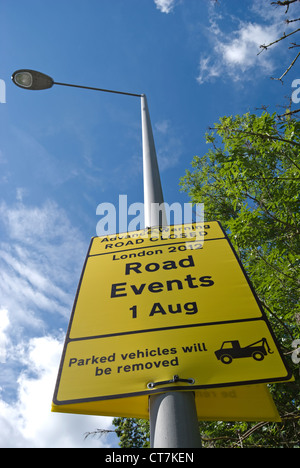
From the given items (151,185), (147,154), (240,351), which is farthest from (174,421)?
(147,154)

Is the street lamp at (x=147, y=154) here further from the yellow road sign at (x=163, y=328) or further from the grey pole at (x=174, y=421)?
the grey pole at (x=174, y=421)

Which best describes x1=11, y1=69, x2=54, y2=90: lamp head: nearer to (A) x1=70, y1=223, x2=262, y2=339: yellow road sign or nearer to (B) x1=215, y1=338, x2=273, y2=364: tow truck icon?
(A) x1=70, y1=223, x2=262, y2=339: yellow road sign

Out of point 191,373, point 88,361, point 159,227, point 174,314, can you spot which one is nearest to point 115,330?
point 88,361

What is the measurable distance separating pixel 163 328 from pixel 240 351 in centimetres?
46

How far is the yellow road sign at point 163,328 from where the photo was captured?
5.33ft

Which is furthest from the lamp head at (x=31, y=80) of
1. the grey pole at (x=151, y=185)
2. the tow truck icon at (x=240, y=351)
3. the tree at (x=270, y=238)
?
the tow truck icon at (x=240, y=351)

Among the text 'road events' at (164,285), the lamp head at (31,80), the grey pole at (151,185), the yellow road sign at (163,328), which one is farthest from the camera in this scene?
the lamp head at (31,80)

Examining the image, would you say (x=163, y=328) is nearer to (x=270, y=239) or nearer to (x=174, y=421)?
(x=174, y=421)

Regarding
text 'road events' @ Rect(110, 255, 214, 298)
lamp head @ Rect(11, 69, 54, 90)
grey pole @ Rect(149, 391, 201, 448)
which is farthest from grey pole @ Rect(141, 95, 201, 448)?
lamp head @ Rect(11, 69, 54, 90)

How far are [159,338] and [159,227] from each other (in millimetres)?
1188

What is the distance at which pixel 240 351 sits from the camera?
171cm

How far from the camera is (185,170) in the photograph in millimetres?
9148

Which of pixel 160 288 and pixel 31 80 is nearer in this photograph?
pixel 160 288

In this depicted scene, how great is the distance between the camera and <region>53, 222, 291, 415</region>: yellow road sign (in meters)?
1.62
